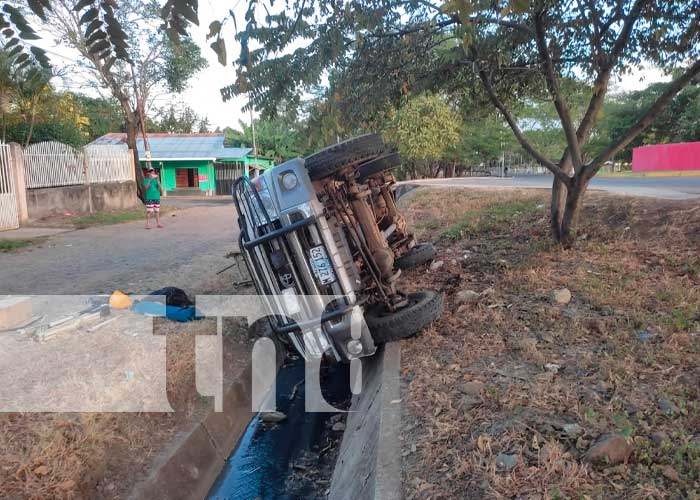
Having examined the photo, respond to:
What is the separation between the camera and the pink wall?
21.5 metres

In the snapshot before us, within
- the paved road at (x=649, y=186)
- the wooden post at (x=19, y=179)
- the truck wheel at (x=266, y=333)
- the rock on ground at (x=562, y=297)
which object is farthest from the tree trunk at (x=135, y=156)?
the rock on ground at (x=562, y=297)

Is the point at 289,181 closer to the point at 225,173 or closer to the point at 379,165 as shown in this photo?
the point at 379,165

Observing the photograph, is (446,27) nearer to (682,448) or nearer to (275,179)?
(275,179)

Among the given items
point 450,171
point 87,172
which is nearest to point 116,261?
point 87,172

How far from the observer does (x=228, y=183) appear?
36156mm

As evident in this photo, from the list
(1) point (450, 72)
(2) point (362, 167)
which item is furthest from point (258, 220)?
(1) point (450, 72)

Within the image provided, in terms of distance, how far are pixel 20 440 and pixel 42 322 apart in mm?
2308

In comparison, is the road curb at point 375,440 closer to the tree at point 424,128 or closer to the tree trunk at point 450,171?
the tree at point 424,128

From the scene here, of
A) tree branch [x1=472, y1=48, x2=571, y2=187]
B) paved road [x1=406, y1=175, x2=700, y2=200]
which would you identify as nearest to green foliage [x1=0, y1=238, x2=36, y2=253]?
tree branch [x1=472, y1=48, x2=571, y2=187]

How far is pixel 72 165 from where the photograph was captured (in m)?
17.4

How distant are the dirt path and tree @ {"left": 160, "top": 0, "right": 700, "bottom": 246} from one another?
3.36 m

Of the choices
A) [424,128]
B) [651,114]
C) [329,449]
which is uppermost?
[424,128]

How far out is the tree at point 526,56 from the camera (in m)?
5.67

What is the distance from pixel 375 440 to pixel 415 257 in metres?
4.10
